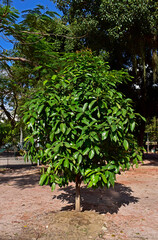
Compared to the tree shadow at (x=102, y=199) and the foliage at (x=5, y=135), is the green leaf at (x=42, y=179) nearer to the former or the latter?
the tree shadow at (x=102, y=199)

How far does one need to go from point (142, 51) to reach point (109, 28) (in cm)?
251

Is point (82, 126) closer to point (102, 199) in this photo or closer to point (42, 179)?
point (42, 179)

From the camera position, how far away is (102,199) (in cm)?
668

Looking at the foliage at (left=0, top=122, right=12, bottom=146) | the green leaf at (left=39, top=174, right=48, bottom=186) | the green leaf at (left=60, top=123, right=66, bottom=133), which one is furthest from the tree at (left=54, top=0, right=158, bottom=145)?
the green leaf at (left=39, top=174, right=48, bottom=186)

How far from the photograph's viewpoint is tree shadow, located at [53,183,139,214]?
18.8 ft

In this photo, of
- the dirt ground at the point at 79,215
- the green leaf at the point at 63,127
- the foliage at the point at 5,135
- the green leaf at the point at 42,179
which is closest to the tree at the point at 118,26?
the dirt ground at the point at 79,215

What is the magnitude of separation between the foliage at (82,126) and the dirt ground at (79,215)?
1039mm

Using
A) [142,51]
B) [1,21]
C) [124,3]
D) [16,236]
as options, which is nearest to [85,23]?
[124,3]

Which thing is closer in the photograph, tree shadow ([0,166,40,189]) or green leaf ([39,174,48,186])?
green leaf ([39,174,48,186])

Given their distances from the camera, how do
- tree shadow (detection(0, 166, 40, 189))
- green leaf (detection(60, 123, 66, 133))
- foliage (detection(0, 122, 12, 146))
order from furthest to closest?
1. foliage (detection(0, 122, 12, 146))
2. tree shadow (detection(0, 166, 40, 189))
3. green leaf (detection(60, 123, 66, 133))

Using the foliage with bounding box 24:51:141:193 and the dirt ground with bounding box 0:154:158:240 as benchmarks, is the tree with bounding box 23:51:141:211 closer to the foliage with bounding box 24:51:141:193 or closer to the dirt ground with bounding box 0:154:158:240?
the foliage with bounding box 24:51:141:193

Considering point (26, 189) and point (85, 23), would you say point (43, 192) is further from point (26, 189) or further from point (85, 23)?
point (85, 23)

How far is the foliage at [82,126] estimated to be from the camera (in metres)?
3.48

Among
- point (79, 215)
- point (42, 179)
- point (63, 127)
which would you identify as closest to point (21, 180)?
point (79, 215)
